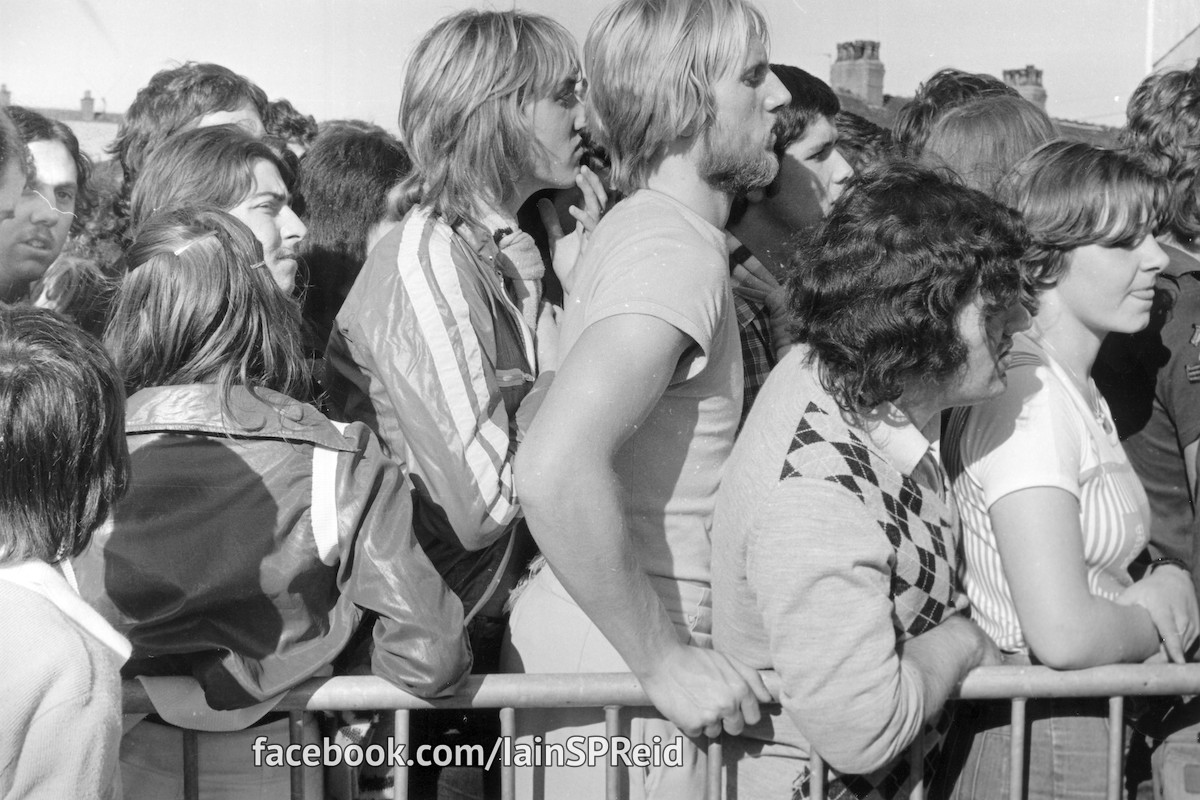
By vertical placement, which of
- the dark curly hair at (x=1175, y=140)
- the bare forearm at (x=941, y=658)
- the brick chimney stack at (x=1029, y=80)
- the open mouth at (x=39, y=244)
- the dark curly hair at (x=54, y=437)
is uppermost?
the brick chimney stack at (x=1029, y=80)

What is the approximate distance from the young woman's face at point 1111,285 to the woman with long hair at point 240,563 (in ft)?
4.79

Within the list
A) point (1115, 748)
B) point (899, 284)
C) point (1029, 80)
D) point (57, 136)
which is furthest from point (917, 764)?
point (1029, 80)

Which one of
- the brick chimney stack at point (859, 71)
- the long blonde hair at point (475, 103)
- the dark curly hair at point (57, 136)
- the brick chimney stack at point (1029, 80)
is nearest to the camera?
the long blonde hair at point (475, 103)

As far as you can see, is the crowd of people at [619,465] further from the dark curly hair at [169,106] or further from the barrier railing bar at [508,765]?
the dark curly hair at [169,106]

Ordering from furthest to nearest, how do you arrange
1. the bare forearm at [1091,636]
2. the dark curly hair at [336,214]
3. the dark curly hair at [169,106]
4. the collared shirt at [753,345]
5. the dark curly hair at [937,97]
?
the dark curly hair at [169,106]
the dark curly hair at [937,97]
the dark curly hair at [336,214]
the collared shirt at [753,345]
the bare forearm at [1091,636]

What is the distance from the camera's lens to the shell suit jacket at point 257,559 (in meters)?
2.10

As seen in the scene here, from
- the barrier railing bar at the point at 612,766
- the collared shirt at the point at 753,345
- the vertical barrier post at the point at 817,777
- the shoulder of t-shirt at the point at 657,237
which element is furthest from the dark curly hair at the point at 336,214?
the vertical barrier post at the point at 817,777

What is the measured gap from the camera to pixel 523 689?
A: 213 cm

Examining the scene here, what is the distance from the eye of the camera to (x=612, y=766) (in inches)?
85.3

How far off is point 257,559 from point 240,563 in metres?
0.03

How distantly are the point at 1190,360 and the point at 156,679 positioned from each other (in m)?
2.33

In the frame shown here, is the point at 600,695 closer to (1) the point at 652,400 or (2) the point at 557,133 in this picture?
(1) the point at 652,400

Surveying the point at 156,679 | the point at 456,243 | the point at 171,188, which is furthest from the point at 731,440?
the point at 171,188

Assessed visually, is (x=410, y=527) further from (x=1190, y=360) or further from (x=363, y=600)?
(x=1190, y=360)
